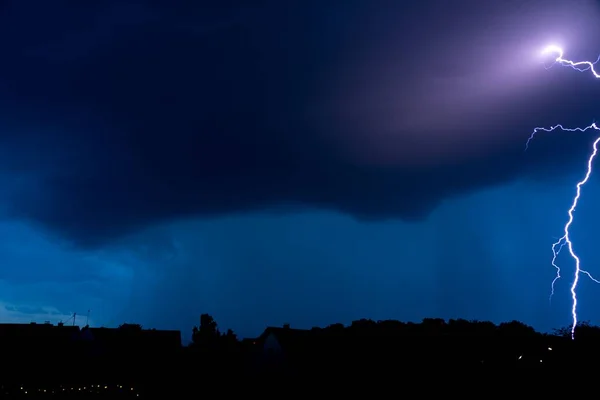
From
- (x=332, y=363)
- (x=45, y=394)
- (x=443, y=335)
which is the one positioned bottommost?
(x=45, y=394)

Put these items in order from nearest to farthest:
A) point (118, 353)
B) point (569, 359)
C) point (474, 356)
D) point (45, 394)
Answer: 1. point (569, 359)
2. point (474, 356)
3. point (45, 394)
4. point (118, 353)

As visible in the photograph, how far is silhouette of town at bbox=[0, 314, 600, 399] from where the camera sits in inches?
914

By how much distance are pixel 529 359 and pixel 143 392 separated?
19635mm

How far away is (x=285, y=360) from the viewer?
26.9 m

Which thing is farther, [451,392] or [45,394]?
[45,394]

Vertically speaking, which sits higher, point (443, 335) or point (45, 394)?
point (443, 335)

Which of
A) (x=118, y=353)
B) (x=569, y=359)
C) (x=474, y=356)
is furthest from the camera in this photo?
(x=118, y=353)

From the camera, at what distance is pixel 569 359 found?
21.3 meters

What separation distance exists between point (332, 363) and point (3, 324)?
31942mm

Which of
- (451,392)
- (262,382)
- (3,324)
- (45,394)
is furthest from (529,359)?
(3,324)

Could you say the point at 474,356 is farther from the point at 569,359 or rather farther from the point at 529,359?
the point at 569,359

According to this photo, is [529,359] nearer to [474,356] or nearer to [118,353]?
[474,356]

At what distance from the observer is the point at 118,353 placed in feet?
130

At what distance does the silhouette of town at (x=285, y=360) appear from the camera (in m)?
23.2
